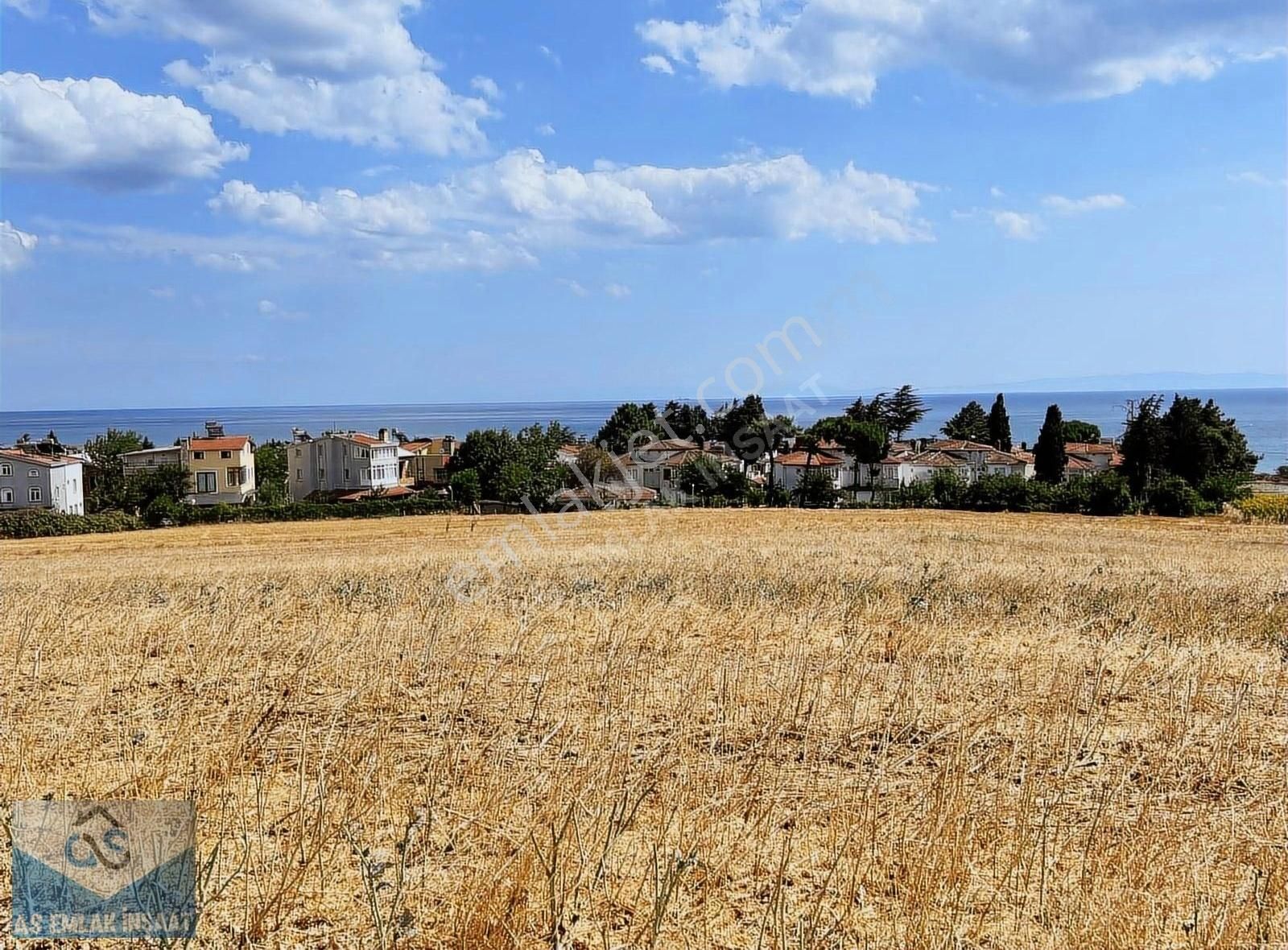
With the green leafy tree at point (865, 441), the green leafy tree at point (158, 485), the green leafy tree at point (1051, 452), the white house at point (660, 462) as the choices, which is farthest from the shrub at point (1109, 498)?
the green leafy tree at point (158, 485)

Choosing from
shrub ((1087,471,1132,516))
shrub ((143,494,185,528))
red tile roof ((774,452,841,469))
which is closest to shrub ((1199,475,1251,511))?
shrub ((1087,471,1132,516))

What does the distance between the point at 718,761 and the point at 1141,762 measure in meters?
2.33

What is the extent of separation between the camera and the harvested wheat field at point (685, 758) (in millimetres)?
3299

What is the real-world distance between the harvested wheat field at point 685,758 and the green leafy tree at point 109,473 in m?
60.0

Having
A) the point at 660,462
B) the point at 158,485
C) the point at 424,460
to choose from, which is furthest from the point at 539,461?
the point at 424,460

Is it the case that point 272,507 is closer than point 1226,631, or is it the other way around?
point 1226,631

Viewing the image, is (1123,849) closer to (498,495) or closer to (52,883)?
(52,883)

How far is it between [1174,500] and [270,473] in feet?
239

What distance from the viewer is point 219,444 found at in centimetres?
6862

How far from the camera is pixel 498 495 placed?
177ft

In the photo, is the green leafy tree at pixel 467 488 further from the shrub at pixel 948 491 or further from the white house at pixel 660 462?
the shrub at pixel 948 491

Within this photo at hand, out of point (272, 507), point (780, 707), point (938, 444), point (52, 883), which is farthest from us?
point (938, 444)

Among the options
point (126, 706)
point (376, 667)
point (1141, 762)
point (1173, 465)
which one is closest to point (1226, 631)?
point (1141, 762)

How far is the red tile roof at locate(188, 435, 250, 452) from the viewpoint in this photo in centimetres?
6769
